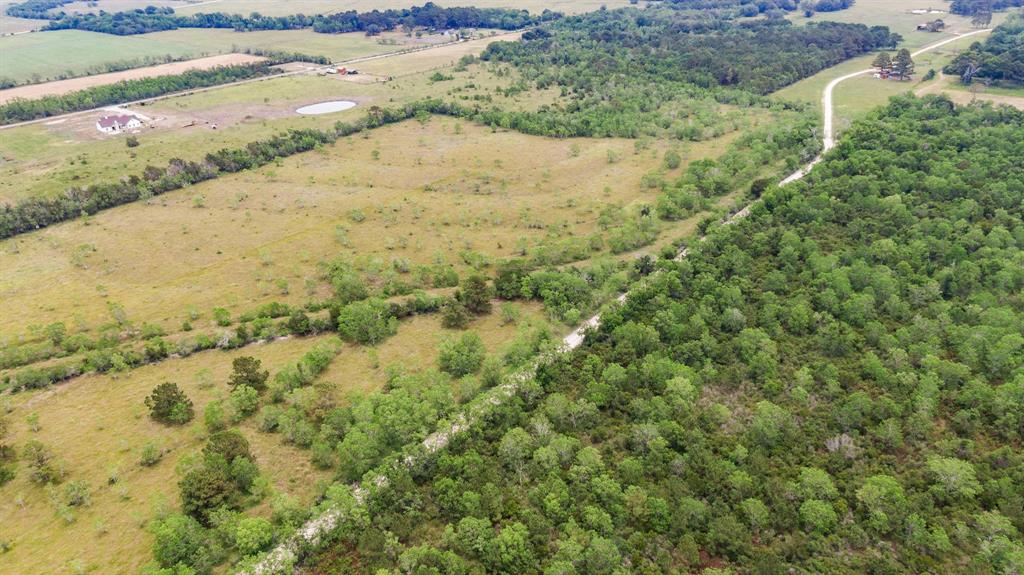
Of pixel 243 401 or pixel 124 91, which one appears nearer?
pixel 243 401

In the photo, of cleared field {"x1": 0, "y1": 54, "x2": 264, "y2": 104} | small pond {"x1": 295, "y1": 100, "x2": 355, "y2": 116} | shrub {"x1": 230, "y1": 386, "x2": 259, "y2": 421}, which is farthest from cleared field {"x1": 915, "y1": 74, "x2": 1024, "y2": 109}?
cleared field {"x1": 0, "y1": 54, "x2": 264, "y2": 104}

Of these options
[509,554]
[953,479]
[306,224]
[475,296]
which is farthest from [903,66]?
[509,554]

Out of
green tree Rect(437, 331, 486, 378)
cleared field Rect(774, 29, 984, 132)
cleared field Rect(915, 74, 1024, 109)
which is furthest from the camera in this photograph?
cleared field Rect(774, 29, 984, 132)

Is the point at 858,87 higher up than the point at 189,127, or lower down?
lower down

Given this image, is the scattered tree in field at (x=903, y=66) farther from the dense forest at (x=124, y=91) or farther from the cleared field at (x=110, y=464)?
the dense forest at (x=124, y=91)

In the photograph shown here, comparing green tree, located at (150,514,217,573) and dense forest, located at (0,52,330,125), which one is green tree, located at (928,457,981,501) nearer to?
green tree, located at (150,514,217,573)

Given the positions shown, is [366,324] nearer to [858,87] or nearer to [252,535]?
[252,535]
